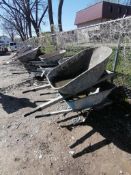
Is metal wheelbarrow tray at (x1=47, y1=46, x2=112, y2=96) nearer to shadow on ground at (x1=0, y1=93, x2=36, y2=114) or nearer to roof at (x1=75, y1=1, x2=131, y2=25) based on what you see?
shadow on ground at (x1=0, y1=93, x2=36, y2=114)

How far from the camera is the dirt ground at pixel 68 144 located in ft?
13.3

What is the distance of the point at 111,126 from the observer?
4.99 m

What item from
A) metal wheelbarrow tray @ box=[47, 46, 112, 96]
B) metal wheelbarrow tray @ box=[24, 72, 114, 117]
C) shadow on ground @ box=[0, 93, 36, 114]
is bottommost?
shadow on ground @ box=[0, 93, 36, 114]

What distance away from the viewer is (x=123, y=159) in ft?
13.4

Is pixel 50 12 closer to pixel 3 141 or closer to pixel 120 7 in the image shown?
pixel 3 141

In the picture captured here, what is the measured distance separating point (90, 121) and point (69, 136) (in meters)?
0.59

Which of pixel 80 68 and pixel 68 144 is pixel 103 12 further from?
pixel 68 144

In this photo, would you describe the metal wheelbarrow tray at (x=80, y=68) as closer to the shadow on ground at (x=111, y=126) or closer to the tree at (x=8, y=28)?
the shadow on ground at (x=111, y=126)

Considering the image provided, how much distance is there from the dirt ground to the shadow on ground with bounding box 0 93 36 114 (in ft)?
2.08

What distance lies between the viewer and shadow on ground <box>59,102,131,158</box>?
445 cm

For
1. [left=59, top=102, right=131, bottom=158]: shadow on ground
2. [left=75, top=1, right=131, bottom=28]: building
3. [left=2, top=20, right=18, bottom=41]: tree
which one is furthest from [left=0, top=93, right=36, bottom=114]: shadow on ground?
[left=2, top=20, right=18, bottom=41]: tree

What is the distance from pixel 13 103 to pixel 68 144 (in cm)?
328

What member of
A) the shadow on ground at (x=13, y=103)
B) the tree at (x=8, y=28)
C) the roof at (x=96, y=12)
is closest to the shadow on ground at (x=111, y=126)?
the shadow on ground at (x=13, y=103)

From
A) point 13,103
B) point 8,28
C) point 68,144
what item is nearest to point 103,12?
point 8,28
